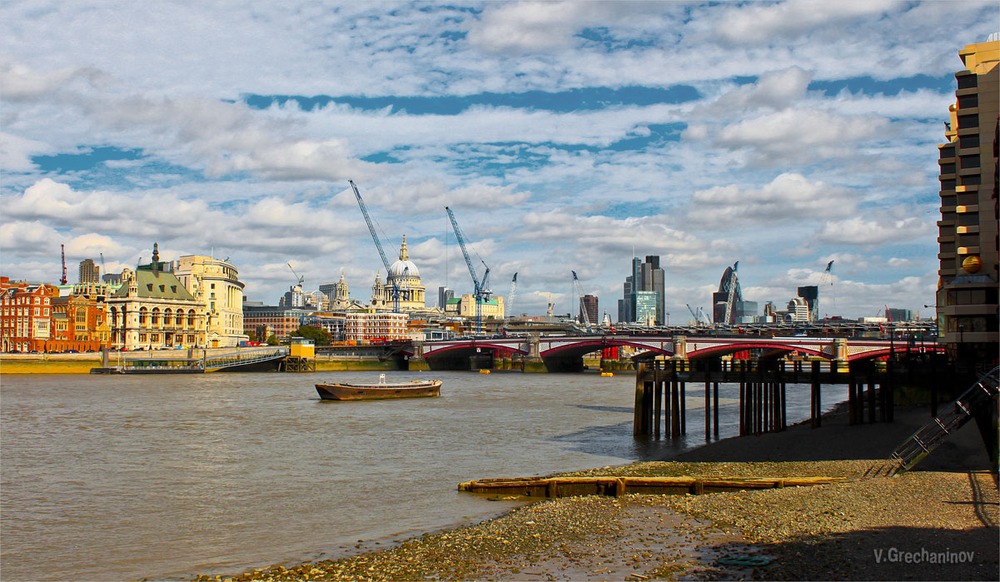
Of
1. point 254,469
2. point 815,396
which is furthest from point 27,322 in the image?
point 815,396

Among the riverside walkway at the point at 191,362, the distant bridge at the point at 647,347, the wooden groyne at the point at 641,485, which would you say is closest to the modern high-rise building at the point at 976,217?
the wooden groyne at the point at 641,485

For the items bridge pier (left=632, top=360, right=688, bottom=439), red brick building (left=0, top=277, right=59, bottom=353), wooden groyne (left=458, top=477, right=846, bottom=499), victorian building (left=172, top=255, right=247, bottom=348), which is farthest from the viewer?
victorian building (left=172, top=255, right=247, bottom=348)

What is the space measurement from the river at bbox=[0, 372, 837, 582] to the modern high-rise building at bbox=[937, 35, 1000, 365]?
38.1 ft

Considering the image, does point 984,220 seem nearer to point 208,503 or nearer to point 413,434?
point 413,434

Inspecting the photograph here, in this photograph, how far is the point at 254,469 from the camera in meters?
32.2

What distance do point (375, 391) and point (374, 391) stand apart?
14cm

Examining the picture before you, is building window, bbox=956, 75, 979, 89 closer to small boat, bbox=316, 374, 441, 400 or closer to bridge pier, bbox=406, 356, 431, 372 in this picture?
small boat, bbox=316, 374, 441, 400

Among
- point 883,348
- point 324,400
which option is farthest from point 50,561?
point 883,348

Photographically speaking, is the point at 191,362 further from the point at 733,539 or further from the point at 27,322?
the point at 733,539

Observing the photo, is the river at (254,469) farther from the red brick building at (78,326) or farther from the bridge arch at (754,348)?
the red brick building at (78,326)

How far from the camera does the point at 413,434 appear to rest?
43.4m

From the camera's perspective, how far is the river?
20.6 metres

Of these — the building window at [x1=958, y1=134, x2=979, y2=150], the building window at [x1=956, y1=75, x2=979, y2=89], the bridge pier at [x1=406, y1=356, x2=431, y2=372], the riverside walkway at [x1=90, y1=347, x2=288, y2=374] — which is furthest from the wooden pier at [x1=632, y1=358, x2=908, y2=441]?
the bridge pier at [x1=406, y1=356, x2=431, y2=372]

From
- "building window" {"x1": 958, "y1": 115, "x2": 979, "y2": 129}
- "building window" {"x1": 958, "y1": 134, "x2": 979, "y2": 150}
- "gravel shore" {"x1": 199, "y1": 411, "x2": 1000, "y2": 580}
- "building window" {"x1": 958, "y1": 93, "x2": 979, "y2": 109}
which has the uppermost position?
"building window" {"x1": 958, "y1": 93, "x2": 979, "y2": 109}
